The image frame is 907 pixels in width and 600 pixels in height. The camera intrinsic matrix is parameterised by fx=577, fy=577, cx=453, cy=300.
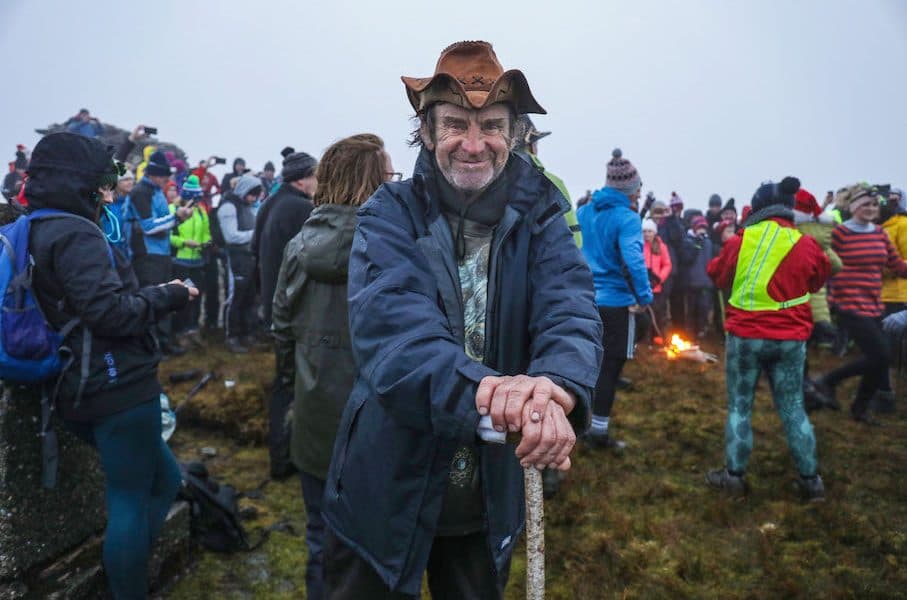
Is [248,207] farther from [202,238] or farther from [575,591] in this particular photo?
[575,591]

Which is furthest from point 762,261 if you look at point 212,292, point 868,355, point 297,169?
point 212,292

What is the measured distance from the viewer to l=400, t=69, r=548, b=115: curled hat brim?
208 centimetres

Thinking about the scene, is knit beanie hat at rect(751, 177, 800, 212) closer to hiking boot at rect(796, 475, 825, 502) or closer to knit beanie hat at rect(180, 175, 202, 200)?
hiking boot at rect(796, 475, 825, 502)

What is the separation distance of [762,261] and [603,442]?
2.36 metres

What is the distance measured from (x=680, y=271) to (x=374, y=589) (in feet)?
→ 34.0

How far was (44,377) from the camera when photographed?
2.68 metres

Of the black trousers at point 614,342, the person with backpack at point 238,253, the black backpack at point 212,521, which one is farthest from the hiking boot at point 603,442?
the person with backpack at point 238,253

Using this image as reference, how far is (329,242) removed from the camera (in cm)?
313

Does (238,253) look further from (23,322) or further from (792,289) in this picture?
(792,289)

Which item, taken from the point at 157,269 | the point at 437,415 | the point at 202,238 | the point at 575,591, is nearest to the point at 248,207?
the point at 202,238

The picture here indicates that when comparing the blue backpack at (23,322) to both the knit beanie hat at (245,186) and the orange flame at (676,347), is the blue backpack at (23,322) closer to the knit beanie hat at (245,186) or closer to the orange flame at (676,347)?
the knit beanie hat at (245,186)

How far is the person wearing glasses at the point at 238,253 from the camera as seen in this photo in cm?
907

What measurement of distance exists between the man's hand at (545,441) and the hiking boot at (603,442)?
4.58 meters

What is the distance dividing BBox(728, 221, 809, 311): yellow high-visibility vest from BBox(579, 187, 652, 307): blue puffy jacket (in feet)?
2.82
